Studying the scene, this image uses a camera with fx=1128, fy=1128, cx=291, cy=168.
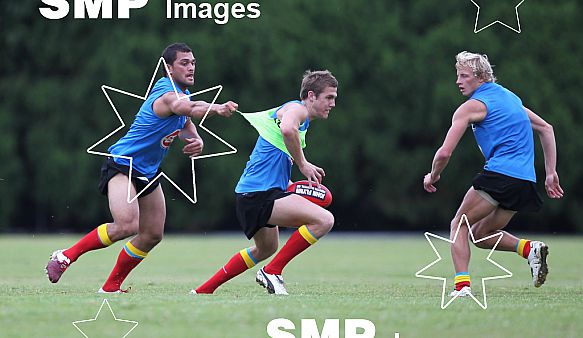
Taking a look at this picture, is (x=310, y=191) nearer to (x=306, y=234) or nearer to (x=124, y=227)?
(x=306, y=234)

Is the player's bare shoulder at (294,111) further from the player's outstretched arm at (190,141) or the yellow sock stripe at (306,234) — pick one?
the yellow sock stripe at (306,234)

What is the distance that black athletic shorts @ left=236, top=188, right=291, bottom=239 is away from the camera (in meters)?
9.02

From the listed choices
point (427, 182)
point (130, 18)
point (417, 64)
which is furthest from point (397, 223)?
point (427, 182)

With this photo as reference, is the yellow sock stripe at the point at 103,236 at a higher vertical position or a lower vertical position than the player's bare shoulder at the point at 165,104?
lower

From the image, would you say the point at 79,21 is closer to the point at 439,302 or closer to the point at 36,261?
the point at 36,261

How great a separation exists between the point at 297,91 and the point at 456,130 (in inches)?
737

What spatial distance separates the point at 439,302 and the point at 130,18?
2055 centimetres

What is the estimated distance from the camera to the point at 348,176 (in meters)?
27.6

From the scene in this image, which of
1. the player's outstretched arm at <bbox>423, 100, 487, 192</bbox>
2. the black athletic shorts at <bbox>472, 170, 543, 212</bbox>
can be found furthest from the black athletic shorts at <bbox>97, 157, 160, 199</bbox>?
the black athletic shorts at <bbox>472, 170, 543, 212</bbox>

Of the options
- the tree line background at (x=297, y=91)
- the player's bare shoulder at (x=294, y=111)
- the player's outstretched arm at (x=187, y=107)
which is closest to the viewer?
the player's outstretched arm at (x=187, y=107)

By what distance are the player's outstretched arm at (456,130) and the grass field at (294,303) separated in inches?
40.0

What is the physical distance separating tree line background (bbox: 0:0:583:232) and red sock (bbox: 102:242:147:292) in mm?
17213

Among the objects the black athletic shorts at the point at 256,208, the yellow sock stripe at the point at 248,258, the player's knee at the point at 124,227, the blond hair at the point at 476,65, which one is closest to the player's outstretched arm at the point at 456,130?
the blond hair at the point at 476,65

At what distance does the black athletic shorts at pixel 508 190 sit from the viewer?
882 centimetres
